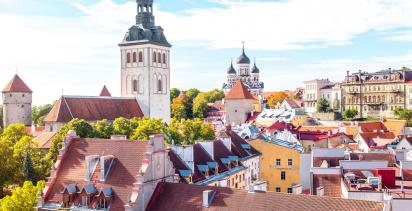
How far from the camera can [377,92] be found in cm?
14300

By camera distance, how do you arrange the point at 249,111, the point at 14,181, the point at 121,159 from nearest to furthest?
the point at 121,159
the point at 14,181
the point at 249,111

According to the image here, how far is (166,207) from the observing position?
3253cm

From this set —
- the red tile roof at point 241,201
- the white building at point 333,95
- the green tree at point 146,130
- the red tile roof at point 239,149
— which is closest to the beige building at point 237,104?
the white building at point 333,95

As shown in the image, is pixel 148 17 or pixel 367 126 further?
pixel 148 17

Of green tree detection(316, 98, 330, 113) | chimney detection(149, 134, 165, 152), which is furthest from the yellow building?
green tree detection(316, 98, 330, 113)

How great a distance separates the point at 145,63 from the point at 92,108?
673 inches

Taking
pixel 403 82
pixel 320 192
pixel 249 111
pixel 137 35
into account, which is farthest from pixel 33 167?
pixel 403 82

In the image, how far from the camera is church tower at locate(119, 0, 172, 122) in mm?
103125

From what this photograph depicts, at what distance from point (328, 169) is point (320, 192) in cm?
506

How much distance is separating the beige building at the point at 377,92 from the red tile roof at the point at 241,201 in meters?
115

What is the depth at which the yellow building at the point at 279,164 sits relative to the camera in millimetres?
62719

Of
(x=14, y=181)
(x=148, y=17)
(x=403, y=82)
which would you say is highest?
(x=148, y=17)

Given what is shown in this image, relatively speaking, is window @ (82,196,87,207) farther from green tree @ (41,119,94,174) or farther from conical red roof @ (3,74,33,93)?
conical red roof @ (3,74,33,93)

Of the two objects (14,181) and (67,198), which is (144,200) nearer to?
(67,198)
